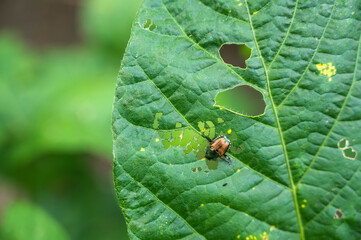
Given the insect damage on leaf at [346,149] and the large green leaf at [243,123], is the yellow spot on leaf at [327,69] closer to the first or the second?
the large green leaf at [243,123]

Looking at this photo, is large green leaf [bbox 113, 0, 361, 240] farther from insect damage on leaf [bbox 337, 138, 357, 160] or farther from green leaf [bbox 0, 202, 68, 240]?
green leaf [bbox 0, 202, 68, 240]

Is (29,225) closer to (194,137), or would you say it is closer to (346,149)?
(194,137)

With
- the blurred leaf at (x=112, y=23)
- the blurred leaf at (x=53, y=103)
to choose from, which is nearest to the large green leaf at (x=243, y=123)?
the blurred leaf at (x=53, y=103)

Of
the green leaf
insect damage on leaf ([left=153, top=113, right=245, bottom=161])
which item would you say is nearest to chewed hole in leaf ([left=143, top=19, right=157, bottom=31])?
insect damage on leaf ([left=153, top=113, right=245, bottom=161])

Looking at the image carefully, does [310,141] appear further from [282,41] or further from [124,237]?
[124,237]

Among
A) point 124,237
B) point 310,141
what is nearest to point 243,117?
point 310,141

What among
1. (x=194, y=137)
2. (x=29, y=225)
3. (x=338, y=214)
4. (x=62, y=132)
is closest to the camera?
(x=338, y=214)


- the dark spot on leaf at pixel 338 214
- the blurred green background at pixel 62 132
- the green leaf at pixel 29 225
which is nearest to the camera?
the dark spot on leaf at pixel 338 214

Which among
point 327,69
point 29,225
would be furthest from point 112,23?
point 327,69
